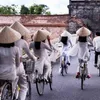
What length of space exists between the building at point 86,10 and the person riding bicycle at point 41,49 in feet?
89.4

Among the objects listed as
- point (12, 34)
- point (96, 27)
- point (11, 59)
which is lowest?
point (96, 27)

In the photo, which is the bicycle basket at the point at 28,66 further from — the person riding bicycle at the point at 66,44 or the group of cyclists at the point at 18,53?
the person riding bicycle at the point at 66,44

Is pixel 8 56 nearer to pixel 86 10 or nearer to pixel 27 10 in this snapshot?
pixel 86 10

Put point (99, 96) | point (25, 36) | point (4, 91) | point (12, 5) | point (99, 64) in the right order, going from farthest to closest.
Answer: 1. point (12, 5)
2. point (99, 64)
3. point (99, 96)
4. point (25, 36)
5. point (4, 91)

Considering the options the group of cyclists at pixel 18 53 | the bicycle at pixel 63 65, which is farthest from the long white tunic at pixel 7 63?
the bicycle at pixel 63 65

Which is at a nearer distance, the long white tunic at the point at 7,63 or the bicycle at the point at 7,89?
the bicycle at the point at 7,89

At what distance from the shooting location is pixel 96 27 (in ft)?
121

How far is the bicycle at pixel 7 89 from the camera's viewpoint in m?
6.91

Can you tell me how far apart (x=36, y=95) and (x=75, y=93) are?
111 centimetres

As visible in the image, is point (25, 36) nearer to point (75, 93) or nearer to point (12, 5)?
point (75, 93)

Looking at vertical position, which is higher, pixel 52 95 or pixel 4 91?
pixel 4 91

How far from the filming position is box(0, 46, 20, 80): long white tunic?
7.13m

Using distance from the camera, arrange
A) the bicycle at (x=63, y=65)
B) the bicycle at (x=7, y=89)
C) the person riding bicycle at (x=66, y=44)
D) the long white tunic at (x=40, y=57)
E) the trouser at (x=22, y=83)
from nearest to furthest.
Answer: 1. the bicycle at (x=7, y=89)
2. the trouser at (x=22, y=83)
3. the long white tunic at (x=40, y=57)
4. the bicycle at (x=63, y=65)
5. the person riding bicycle at (x=66, y=44)

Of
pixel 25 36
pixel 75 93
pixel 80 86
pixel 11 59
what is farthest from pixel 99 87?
pixel 11 59
